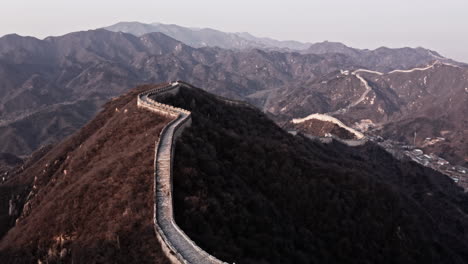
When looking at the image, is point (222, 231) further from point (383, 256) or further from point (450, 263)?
point (450, 263)

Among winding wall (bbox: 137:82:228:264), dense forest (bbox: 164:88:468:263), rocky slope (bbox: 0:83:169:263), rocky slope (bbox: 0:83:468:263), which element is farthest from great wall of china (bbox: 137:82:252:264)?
dense forest (bbox: 164:88:468:263)

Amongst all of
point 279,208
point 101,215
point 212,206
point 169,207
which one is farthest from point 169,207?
point 279,208

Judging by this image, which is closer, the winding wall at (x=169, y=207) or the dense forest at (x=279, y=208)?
the winding wall at (x=169, y=207)

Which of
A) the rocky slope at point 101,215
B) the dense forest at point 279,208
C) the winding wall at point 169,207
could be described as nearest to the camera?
the winding wall at point 169,207

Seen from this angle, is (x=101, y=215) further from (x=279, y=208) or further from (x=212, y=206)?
(x=279, y=208)

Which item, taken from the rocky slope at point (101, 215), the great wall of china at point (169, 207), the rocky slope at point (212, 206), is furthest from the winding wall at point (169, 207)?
the rocky slope at point (212, 206)

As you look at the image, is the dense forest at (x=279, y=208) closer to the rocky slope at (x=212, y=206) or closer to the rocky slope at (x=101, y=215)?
the rocky slope at (x=212, y=206)
